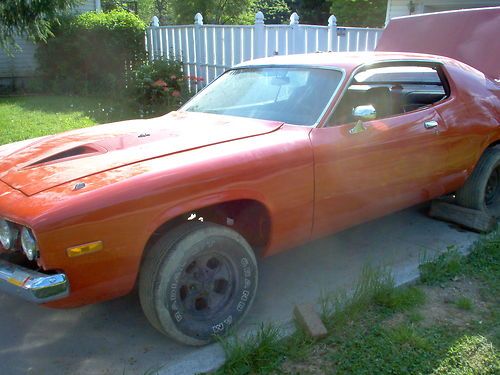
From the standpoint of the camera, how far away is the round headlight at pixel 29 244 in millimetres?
2592

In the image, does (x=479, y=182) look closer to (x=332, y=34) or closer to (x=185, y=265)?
(x=185, y=265)

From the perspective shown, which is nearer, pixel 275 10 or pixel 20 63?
pixel 20 63

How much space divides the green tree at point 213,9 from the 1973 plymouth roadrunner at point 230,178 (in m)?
20.2

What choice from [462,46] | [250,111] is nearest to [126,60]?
[462,46]

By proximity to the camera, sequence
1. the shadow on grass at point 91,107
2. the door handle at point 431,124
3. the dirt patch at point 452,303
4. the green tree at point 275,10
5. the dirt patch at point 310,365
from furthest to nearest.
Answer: the green tree at point 275,10, the shadow on grass at point 91,107, the door handle at point 431,124, the dirt patch at point 452,303, the dirt patch at point 310,365

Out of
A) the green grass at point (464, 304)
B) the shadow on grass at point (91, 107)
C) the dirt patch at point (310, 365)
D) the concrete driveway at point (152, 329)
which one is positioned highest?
the dirt patch at point (310, 365)

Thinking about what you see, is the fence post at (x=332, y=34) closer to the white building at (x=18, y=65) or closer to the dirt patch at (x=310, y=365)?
the dirt patch at (x=310, y=365)

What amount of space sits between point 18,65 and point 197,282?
52.9 ft

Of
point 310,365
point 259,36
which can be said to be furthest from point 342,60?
point 259,36

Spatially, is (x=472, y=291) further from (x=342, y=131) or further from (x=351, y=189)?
(x=342, y=131)

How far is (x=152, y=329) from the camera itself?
10.9 feet

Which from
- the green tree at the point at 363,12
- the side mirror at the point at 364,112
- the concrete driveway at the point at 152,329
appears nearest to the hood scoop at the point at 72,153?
the concrete driveway at the point at 152,329

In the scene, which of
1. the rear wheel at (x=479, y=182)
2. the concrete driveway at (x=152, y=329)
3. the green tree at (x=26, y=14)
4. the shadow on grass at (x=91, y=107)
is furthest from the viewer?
the shadow on grass at (x=91, y=107)

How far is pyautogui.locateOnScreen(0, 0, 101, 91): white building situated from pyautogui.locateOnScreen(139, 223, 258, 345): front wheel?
15608 mm
